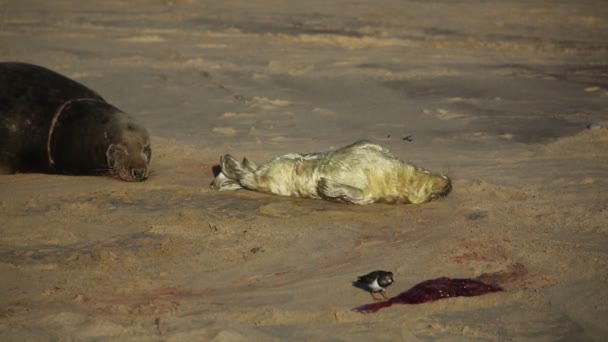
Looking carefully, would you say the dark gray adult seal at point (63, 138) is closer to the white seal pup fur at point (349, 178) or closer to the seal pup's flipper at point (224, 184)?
the seal pup's flipper at point (224, 184)

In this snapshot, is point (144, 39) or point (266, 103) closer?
point (266, 103)

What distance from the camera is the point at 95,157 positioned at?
6.32 m

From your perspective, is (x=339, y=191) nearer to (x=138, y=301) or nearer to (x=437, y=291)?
(x=437, y=291)

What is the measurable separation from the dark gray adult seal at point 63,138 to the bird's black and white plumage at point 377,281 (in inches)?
96.9

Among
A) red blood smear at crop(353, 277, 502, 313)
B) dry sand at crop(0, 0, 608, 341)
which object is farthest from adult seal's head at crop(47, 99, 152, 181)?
red blood smear at crop(353, 277, 502, 313)

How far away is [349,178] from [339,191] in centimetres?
13

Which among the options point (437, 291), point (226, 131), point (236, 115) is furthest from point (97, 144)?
point (437, 291)

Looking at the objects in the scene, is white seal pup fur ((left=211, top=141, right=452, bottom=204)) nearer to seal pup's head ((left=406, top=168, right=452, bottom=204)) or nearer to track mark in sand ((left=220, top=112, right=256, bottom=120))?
seal pup's head ((left=406, top=168, right=452, bottom=204))

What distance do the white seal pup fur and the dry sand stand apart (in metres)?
0.11

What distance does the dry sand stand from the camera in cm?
404

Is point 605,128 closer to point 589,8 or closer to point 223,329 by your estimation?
point 223,329

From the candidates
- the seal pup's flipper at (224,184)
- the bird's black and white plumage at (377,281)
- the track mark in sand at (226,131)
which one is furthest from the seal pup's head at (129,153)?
the bird's black and white plumage at (377,281)

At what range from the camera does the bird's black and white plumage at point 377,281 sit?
4.17m

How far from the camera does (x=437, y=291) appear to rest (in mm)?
4250
